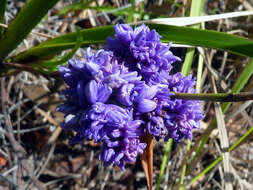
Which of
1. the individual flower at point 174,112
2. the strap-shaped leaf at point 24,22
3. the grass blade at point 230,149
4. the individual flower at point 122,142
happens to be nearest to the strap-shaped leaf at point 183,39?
the strap-shaped leaf at point 24,22

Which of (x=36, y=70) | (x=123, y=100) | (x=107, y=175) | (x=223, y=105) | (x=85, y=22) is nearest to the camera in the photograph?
(x=123, y=100)

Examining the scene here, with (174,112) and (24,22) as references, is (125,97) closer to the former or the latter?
(174,112)

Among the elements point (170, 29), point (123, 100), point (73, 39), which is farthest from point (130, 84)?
point (73, 39)

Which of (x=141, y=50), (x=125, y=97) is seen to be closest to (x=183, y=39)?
(x=141, y=50)

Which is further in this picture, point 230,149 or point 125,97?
point 230,149

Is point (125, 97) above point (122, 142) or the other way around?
above

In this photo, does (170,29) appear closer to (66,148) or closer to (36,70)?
(36,70)
